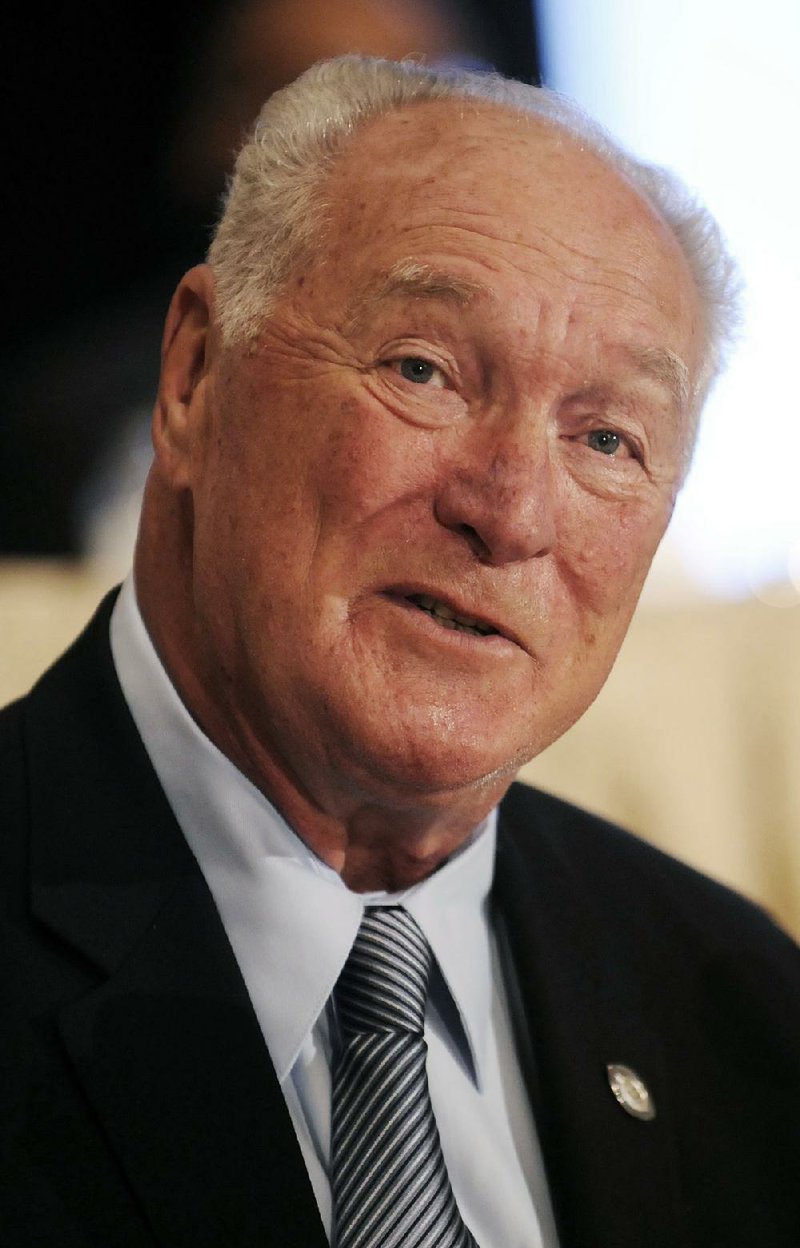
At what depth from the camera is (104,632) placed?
127cm

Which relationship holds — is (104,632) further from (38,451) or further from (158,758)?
(38,451)

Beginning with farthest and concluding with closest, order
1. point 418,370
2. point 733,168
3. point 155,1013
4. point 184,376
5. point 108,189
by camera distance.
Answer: point 733,168 < point 108,189 < point 184,376 < point 418,370 < point 155,1013

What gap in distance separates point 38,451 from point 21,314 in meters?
0.15

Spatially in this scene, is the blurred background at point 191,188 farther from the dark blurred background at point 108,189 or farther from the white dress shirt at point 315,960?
the white dress shirt at point 315,960

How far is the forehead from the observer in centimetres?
112

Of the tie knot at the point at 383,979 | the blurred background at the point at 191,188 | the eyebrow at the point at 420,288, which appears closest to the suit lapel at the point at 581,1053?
the tie knot at the point at 383,979

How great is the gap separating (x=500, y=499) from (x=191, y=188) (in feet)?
2.02

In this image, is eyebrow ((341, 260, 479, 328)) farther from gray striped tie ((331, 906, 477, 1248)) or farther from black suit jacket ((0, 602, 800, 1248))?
gray striped tie ((331, 906, 477, 1248))

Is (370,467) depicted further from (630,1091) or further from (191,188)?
(630,1091)

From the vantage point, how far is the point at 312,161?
1.20 metres

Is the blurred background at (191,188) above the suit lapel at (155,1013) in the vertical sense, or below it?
above

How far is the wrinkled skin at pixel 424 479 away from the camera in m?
1.09

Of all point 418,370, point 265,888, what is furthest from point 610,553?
point 265,888

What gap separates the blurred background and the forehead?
201mm
